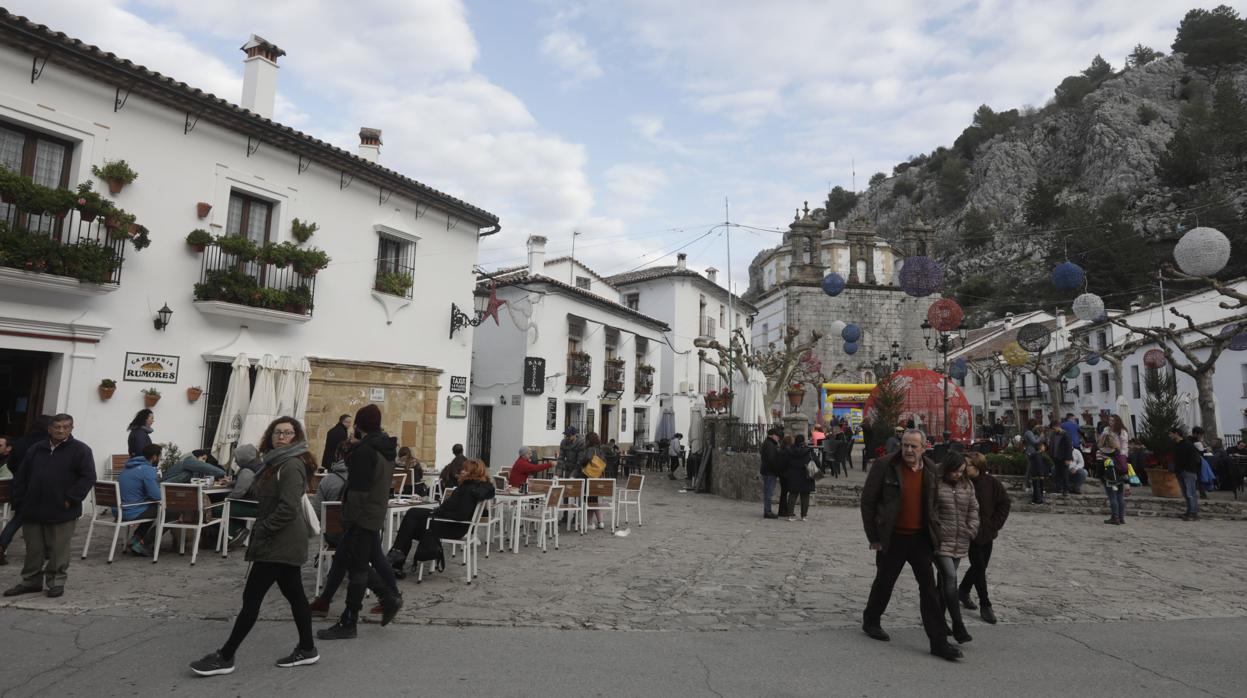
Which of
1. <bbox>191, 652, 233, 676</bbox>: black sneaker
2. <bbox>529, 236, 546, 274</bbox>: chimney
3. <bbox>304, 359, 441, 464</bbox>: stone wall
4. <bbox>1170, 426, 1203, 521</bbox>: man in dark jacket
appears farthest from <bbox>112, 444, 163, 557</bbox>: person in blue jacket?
<bbox>529, 236, 546, 274</bbox>: chimney

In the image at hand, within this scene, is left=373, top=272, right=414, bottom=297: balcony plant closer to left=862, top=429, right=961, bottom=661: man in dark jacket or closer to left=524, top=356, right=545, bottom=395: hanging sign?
left=524, top=356, right=545, bottom=395: hanging sign

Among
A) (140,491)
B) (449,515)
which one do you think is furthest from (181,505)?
(449,515)

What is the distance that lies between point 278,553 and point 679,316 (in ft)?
90.8

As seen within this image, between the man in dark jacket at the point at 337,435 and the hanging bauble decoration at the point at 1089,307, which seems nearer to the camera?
the man in dark jacket at the point at 337,435

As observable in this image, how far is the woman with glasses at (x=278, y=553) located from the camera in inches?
155

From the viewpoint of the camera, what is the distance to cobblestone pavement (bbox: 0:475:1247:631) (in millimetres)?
5445

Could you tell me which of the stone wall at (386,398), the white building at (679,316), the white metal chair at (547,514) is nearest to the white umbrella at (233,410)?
the stone wall at (386,398)

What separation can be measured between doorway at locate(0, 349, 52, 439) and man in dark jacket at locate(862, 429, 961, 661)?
10888 mm

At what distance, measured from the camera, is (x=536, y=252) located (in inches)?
909

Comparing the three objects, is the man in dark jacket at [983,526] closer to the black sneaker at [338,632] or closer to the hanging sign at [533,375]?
the black sneaker at [338,632]

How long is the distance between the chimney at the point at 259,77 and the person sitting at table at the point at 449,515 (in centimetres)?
1009

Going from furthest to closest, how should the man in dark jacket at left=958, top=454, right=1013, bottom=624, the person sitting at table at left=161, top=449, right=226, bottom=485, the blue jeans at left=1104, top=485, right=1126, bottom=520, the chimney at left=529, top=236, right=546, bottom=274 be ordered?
the chimney at left=529, top=236, right=546, bottom=274 < the blue jeans at left=1104, top=485, right=1126, bottom=520 < the person sitting at table at left=161, top=449, right=226, bottom=485 < the man in dark jacket at left=958, top=454, right=1013, bottom=624

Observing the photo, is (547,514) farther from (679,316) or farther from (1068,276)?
(679,316)

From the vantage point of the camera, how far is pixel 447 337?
50.6 feet
